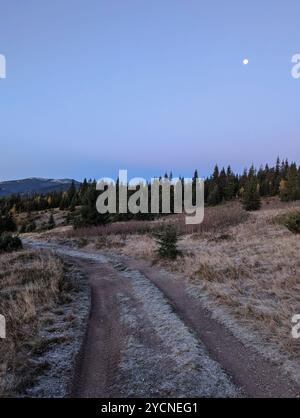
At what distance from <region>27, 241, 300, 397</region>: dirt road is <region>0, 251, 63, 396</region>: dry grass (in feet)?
4.25

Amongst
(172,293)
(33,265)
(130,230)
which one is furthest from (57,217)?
(172,293)

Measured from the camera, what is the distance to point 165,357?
23.2 ft

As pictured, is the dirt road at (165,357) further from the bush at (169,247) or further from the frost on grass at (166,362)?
the bush at (169,247)

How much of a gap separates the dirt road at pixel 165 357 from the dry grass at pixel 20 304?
1295 mm

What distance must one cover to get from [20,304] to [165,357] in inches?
214

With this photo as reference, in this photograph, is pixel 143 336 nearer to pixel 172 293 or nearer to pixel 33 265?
pixel 172 293

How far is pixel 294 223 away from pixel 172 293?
1085 cm

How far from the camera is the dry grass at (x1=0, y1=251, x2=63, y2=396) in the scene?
6.45 m

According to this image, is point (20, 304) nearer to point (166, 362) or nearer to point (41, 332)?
point (41, 332)

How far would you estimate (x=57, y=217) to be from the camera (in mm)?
81500

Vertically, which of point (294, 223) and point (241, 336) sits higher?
point (294, 223)

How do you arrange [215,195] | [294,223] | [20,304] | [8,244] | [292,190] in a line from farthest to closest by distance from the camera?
[215,195] → [292,190] → [8,244] → [294,223] → [20,304]
